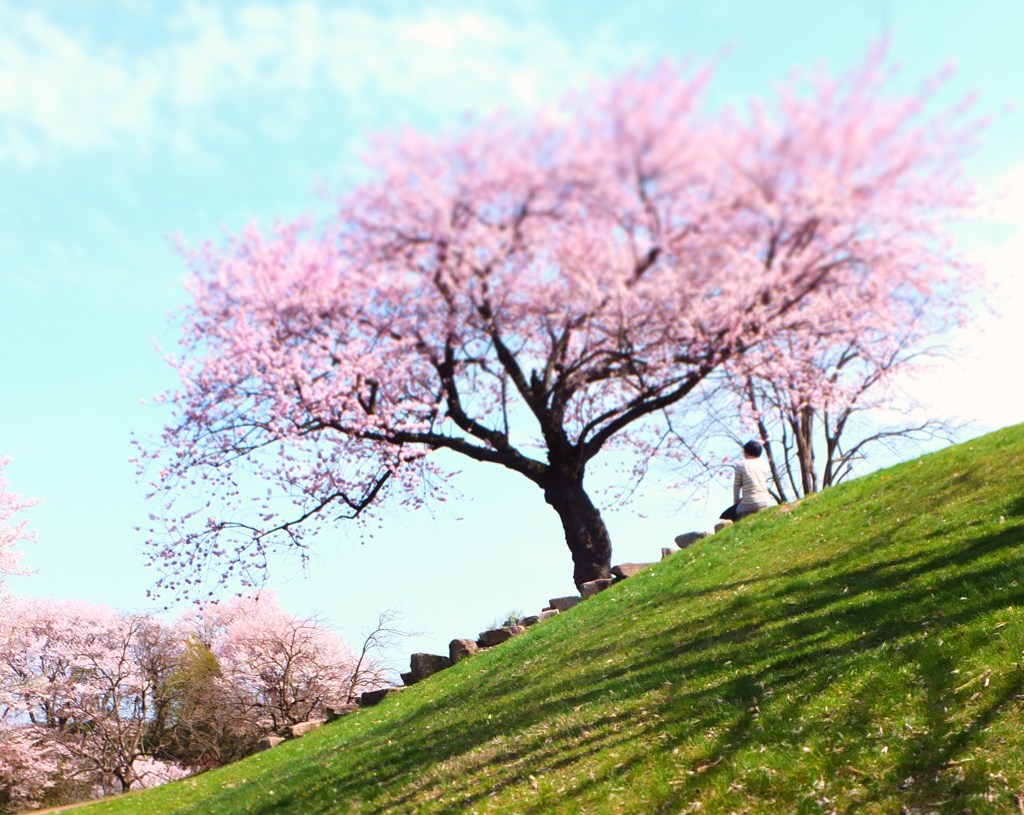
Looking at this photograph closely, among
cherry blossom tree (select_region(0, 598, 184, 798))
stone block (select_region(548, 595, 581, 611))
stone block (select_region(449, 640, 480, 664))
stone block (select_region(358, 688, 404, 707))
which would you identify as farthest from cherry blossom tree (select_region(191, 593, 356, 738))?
stone block (select_region(548, 595, 581, 611))

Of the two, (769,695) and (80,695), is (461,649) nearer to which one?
(769,695)

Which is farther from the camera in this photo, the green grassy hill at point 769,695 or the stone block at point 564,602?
the stone block at point 564,602

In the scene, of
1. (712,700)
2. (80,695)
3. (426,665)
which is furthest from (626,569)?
(80,695)

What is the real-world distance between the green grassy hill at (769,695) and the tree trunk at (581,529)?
196 centimetres

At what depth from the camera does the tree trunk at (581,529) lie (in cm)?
1930

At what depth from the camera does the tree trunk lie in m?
19.3

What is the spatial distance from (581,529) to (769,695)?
10.8 metres

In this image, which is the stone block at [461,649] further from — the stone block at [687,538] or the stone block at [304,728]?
the stone block at [687,538]

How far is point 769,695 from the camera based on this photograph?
9.59 metres

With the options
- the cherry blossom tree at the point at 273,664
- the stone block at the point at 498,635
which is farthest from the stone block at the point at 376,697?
the cherry blossom tree at the point at 273,664

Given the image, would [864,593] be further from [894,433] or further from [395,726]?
[894,433]

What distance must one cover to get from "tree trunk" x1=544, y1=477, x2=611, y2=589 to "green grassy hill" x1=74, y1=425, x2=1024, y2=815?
1.96m

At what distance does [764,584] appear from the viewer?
1458 cm

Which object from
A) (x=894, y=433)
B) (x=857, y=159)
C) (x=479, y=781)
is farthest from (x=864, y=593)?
(x=894, y=433)
